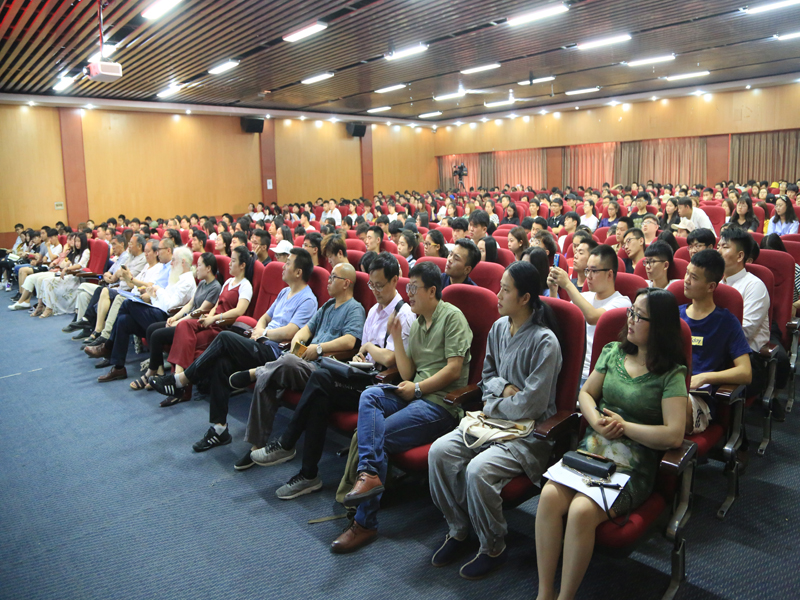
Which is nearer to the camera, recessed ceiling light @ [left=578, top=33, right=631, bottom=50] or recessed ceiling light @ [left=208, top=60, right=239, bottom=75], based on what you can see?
recessed ceiling light @ [left=578, top=33, right=631, bottom=50]

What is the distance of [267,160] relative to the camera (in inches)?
683

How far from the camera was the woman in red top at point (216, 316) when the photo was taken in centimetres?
420

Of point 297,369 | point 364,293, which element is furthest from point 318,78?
point 297,369

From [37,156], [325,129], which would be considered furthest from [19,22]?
[325,129]

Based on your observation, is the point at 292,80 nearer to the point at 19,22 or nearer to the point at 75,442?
the point at 19,22

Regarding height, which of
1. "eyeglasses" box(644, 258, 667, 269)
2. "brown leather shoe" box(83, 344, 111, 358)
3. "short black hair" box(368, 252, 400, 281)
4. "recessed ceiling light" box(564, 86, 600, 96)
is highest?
"recessed ceiling light" box(564, 86, 600, 96)

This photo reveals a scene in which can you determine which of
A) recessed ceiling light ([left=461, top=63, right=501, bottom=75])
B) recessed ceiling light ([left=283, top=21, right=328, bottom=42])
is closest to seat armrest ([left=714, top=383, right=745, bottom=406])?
recessed ceiling light ([left=283, top=21, right=328, bottom=42])

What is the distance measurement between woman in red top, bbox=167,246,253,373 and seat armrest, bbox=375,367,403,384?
1.88 metres

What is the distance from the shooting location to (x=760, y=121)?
50.2ft

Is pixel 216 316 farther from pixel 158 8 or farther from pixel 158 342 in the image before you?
pixel 158 8

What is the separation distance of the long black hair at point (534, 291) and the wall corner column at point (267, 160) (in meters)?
15.9

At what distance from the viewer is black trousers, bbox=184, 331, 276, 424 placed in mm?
3637

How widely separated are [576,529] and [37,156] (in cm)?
1474

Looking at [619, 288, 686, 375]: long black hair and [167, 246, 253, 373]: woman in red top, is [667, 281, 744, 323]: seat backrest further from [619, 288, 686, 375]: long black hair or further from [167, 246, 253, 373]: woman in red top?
[167, 246, 253, 373]: woman in red top
